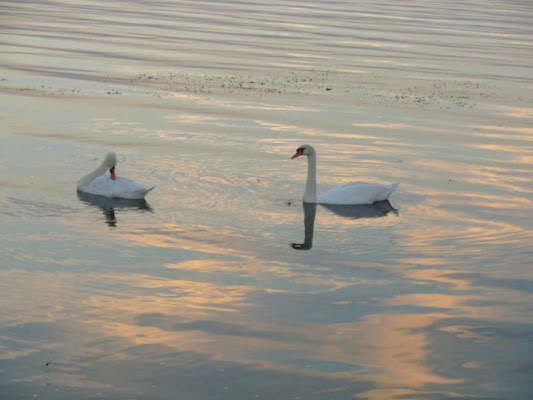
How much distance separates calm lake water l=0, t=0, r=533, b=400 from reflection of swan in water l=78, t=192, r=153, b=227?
51mm

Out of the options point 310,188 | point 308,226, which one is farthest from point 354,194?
point 308,226

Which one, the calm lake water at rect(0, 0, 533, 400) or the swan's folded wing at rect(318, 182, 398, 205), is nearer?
the calm lake water at rect(0, 0, 533, 400)

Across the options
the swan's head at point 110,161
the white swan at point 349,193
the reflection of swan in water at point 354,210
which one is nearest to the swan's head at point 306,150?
the white swan at point 349,193

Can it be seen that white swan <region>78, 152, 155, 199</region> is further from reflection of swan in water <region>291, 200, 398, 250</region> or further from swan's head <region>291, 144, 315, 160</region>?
swan's head <region>291, 144, 315, 160</region>

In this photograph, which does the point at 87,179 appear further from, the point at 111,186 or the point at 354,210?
the point at 354,210

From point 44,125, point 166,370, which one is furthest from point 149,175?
point 166,370

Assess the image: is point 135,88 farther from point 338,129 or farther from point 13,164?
point 13,164

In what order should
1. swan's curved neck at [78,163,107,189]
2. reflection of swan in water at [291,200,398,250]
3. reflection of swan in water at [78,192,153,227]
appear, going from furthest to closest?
swan's curved neck at [78,163,107,189] < reflection of swan in water at [291,200,398,250] < reflection of swan in water at [78,192,153,227]

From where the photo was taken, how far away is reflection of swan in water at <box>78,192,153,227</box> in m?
16.3

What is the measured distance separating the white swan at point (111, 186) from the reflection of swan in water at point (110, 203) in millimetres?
70

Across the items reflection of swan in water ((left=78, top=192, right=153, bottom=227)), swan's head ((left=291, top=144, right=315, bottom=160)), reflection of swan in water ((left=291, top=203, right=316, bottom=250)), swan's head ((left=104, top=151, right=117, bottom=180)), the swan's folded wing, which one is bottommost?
reflection of swan in water ((left=291, top=203, right=316, bottom=250))

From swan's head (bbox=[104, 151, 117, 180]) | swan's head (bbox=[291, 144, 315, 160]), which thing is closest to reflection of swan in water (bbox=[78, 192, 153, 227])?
swan's head (bbox=[104, 151, 117, 180])

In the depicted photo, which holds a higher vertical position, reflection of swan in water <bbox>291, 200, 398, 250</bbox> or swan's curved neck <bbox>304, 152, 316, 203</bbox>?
swan's curved neck <bbox>304, 152, 316, 203</bbox>

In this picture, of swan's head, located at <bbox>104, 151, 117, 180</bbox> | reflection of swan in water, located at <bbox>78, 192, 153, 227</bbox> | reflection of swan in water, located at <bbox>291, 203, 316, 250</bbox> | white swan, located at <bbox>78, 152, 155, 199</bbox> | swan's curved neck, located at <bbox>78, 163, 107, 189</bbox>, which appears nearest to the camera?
reflection of swan in water, located at <bbox>291, 203, 316, 250</bbox>
